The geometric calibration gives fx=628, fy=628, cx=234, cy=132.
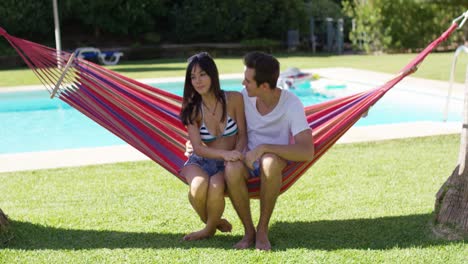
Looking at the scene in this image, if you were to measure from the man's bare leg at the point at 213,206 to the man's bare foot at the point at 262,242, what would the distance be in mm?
181

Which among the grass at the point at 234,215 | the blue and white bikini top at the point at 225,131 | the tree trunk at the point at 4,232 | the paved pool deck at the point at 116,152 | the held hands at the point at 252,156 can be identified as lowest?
the paved pool deck at the point at 116,152

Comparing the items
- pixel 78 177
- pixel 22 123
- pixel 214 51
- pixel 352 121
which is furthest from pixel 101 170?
pixel 214 51

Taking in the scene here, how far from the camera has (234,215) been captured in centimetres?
313

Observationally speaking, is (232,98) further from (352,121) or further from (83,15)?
(83,15)

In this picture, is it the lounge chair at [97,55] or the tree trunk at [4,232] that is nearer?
the tree trunk at [4,232]

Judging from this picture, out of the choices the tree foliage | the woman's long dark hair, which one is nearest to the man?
the woman's long dark hair

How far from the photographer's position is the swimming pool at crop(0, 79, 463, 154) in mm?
6965

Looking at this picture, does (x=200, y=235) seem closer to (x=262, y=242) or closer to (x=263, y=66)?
(x=262, y=242)

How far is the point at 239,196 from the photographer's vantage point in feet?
8.11

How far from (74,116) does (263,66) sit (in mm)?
6513

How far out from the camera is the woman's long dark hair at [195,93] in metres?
2.54

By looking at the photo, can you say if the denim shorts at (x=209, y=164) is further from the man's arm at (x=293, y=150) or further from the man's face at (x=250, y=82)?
the man's face at (x=250, y=82)

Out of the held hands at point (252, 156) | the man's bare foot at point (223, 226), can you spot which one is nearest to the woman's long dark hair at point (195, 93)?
the held hands at point (252, 156)

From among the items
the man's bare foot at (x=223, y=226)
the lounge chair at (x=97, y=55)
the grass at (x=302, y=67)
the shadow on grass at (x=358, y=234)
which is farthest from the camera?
the lounge chair at (x=97, y=55)
